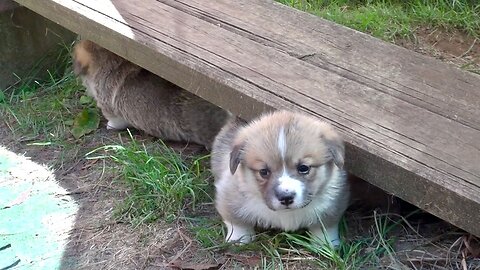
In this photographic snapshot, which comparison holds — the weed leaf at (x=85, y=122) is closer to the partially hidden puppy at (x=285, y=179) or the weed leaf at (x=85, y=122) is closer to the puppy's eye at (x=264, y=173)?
the partially hidden puppy at (x=285, y=179)

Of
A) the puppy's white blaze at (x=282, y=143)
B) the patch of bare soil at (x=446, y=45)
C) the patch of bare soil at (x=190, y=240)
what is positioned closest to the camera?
the puppy's white blaze at (x=282, y=143)

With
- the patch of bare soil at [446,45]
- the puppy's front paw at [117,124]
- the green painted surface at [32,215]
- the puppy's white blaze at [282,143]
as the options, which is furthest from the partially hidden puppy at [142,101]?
the patch of bare soil at [446,45]

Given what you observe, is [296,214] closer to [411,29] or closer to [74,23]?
[74,23]

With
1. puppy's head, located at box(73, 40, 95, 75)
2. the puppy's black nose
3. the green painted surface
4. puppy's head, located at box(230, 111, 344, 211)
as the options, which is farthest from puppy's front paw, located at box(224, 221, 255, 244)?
puppy's head, located at box(73, 40, 95, 75)

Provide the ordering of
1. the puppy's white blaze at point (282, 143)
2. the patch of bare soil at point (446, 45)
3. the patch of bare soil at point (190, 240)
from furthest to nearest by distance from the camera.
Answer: the patch of bare soil at point (446, 45)
the patch of bare soil at point (190, 240)
the puppy's white blaze at point (282, 143)

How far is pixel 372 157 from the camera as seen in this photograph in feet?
9.52

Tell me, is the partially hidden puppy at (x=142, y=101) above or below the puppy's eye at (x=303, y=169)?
Answer: below

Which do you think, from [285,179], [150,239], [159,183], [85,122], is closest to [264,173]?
[285,179]

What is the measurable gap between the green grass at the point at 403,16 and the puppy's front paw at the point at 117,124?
62.6 inches

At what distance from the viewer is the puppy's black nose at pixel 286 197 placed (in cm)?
288

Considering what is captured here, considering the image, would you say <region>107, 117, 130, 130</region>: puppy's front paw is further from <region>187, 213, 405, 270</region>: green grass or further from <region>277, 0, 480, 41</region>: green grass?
<region>277, 0, 480, 41</region>: green grass

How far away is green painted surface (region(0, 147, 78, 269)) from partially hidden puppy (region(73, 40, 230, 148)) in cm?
61

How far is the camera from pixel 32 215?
13.0 ft

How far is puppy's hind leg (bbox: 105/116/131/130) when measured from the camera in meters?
4.72
